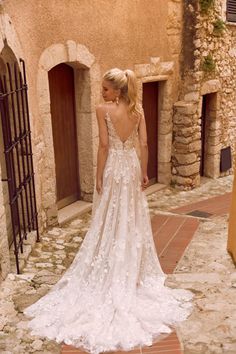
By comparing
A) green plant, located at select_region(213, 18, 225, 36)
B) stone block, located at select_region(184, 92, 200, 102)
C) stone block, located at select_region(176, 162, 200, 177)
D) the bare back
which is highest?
green plant, located at select_region(213, 18, 225, 36)

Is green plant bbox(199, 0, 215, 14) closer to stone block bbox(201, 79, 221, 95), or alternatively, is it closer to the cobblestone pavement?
stone block bbox(201, 79, 221, 95)

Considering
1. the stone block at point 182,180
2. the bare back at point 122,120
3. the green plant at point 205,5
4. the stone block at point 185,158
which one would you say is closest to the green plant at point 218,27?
the green plant at point 205,5

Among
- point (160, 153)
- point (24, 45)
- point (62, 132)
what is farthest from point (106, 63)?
point (160, 153)

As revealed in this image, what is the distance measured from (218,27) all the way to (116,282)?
6.04 m

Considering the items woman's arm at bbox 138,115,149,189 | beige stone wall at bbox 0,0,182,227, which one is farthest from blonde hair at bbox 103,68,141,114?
beige stone wall at bbox 0,0,182,227

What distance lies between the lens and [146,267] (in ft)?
11.8

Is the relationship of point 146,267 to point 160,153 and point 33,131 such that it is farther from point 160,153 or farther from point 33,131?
point 160,153

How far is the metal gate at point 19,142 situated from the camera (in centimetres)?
392

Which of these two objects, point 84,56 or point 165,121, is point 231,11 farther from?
point 84,56

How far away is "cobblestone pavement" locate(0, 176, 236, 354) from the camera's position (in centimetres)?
281

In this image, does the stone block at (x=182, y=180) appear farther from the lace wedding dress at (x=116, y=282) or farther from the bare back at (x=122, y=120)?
the bare back at (x=122, y=120)

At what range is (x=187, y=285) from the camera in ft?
11.9

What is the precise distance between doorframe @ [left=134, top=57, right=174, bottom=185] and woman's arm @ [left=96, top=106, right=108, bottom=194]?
3360 mm

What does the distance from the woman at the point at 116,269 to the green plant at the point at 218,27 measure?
5.14 metres
